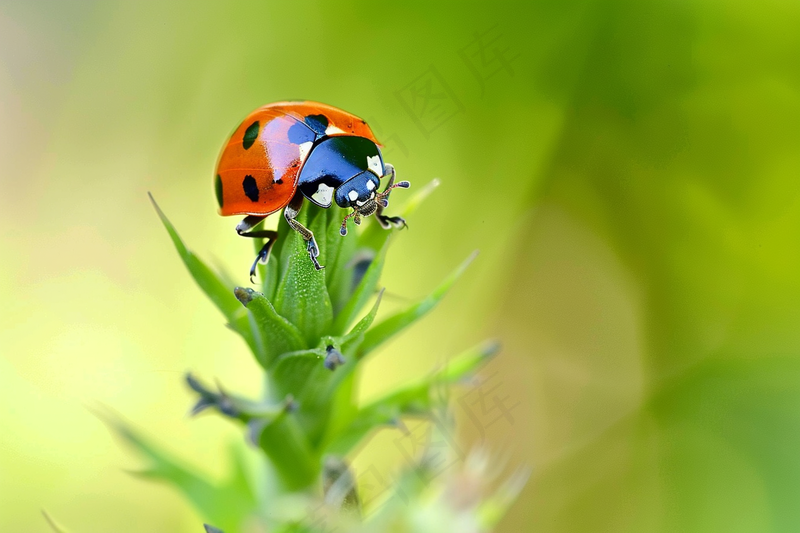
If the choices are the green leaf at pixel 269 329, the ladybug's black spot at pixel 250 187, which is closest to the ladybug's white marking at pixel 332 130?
the ladybug's black spot at pixel 250 187

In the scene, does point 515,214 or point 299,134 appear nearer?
point 299,134

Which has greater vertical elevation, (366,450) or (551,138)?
(551,138)

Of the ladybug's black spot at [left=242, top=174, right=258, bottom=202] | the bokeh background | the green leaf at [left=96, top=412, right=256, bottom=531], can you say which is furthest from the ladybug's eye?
the bokeh background

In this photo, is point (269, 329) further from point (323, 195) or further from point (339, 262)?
point (323, 195)

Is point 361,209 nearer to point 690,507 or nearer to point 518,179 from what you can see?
→ point 518,179

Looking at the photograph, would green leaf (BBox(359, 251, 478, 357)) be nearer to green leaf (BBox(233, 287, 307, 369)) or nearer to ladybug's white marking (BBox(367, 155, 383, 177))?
green leaf (BBox(233, 287, 307, 369))

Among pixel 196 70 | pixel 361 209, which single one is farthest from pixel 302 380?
pixel 196 70

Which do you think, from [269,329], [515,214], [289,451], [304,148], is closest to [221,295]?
[269,329]

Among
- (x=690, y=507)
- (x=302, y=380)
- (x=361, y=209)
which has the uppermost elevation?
(x=361, y=209)
